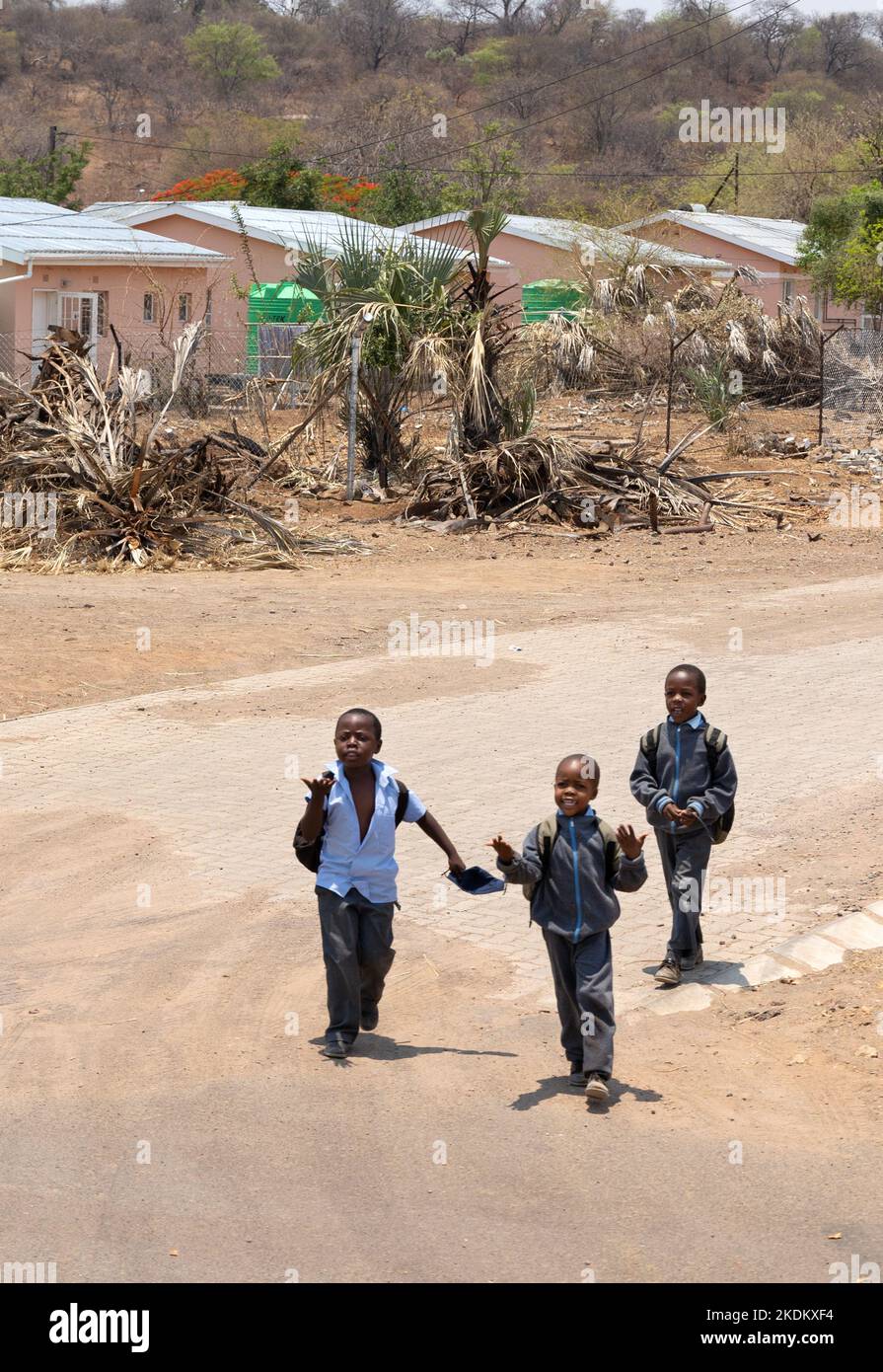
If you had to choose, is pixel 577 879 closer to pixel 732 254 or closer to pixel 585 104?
pixel 732 254

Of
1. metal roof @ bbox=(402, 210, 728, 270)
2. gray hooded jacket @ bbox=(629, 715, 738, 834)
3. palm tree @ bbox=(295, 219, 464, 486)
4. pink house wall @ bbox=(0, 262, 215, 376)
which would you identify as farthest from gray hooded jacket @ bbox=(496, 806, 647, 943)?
metal roof @ bbox=(402, 210, 728, 270)

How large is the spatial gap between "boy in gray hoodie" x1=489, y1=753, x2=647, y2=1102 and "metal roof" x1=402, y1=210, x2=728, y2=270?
29671mm

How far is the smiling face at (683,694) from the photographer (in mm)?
6156

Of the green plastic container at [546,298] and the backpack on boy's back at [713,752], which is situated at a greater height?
the green plastic container at [546,298]

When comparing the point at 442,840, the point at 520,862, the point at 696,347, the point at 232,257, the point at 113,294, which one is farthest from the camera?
the point at 232,257

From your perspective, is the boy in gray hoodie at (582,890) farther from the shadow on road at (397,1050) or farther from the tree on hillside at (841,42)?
the tree on hillside at (841,42)

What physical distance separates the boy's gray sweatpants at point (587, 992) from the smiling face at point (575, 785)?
421mm

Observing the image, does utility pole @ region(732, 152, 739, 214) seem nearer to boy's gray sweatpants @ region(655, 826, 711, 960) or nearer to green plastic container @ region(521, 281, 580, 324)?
green plastic container @ region(521, 281, 580, 324)

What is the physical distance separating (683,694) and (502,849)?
137 centimetres

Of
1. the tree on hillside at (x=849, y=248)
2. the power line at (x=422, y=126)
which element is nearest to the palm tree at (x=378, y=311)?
the tree on hillside at (x=849, y=248)

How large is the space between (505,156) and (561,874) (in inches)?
1795

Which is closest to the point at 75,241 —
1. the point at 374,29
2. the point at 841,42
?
the point at 374,29

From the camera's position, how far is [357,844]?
5.63 metres

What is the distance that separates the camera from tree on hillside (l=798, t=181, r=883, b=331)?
116 feet
